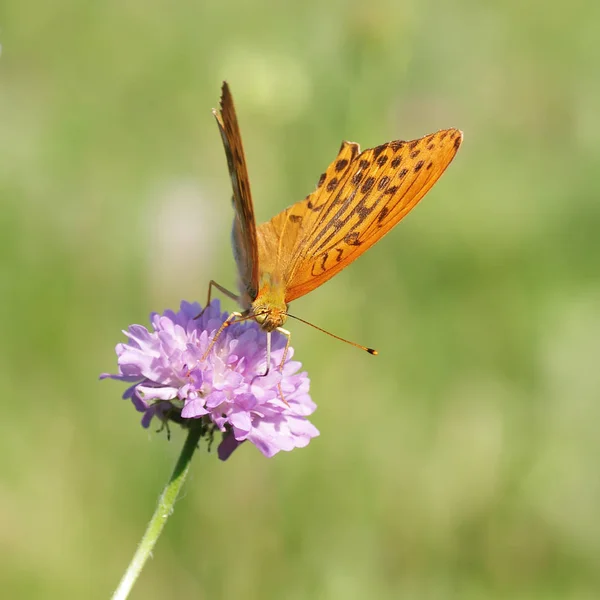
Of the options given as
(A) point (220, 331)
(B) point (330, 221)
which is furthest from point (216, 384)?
(B) point (330, 221)

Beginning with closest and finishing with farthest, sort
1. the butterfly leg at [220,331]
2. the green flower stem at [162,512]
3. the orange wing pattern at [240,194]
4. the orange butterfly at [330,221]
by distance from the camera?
1. the green flower stem at [162,512]
2. the orange wing pattern at [240,194]
3. the butterfly leg at [220,331]
4. the orange butterfly at [330,221]

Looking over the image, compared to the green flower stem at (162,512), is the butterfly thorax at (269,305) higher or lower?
higher

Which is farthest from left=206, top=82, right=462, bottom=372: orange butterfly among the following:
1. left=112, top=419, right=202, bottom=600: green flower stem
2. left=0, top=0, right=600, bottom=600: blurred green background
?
left=0, top=0, right=600, bottom=600: blurred green background

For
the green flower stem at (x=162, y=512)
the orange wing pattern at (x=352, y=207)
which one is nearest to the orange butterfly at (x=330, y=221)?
the orange wing pattern at (x=352, y=207)

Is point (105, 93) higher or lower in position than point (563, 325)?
higher

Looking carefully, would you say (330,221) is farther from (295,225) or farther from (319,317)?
(319,317)

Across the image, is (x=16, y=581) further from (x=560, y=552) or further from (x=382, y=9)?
(x=382, y=9)

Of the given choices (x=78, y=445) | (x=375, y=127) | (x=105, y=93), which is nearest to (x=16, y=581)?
(x=78, y=445)

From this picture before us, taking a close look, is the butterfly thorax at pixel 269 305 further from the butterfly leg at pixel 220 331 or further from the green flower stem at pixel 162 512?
the green flower stem at pixel 162 512
